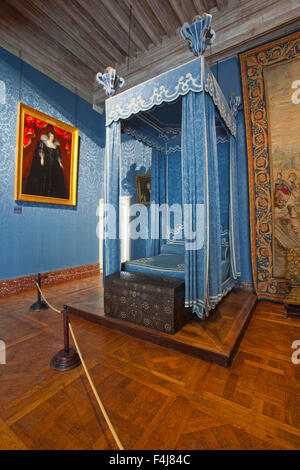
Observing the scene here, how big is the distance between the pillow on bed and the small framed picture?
5.06 feet

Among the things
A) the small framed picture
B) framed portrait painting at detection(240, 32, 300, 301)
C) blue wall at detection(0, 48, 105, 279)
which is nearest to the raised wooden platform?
framed portrait painting at detection(240, 32, 300, 301)

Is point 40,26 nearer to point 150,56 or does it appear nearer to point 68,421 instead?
point 150,56

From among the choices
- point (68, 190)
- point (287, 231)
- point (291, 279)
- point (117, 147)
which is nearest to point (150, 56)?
point (117, 147)

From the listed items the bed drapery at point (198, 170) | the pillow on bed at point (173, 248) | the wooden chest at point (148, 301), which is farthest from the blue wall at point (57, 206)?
the wooden chest at point (148, 301)

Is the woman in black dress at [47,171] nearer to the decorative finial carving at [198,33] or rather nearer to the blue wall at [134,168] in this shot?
the blue wall at [134,168]

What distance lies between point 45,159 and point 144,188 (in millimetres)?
2419

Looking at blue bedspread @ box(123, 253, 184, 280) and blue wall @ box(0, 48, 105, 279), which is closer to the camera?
blue bedspread @ box(123, 253, 184, 280)

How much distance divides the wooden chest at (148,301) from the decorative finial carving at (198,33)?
2.64 metres

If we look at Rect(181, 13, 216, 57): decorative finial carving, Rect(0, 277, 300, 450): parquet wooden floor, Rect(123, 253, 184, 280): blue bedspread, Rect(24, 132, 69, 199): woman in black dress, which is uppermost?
Rect(181, 13, 216, 57): decorative finial carving

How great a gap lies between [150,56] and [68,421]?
6345 millimetres

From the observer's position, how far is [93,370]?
190 centimetres

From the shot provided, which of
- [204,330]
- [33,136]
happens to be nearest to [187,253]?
[204,330]

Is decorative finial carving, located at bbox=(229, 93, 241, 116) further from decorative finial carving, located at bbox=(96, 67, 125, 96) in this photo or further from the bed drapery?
decorative finial carving, located at bbox=(96, 67, 125, 96)

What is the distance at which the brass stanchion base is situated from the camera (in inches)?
75.9
